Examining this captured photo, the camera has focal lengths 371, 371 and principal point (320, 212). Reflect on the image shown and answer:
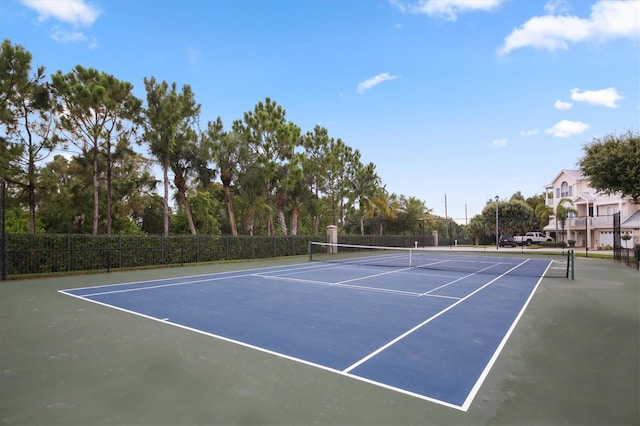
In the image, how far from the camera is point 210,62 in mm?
16828

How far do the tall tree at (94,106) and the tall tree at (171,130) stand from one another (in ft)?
5.05

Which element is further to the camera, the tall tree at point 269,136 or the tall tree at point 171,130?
the tall tree at point 269,136

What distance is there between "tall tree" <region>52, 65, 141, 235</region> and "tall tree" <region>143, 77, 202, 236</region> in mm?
1540

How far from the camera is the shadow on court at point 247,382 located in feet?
12.1

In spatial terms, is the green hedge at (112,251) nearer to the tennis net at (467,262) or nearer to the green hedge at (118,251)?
the green hedge at (118,251)

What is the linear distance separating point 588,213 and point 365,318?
5042cm

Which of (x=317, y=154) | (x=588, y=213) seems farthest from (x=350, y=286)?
(x=588, y=213)

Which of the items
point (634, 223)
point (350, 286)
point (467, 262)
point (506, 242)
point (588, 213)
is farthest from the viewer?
point (588, 213)

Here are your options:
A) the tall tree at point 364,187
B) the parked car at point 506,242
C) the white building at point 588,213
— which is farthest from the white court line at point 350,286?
the parked car at point 506,242

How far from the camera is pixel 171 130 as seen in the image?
23.2 meters

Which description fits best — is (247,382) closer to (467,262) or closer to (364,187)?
(467,262)

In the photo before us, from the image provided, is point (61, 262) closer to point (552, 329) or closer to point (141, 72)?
point (141, 72)

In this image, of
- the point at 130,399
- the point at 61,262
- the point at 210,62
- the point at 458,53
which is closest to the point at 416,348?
the point at 130,399

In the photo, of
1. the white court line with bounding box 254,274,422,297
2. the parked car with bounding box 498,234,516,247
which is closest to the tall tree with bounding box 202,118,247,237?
the white court line with bounding box 254,274,422,297
